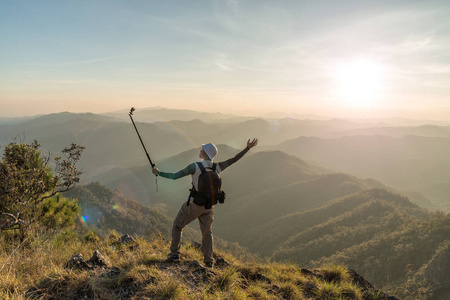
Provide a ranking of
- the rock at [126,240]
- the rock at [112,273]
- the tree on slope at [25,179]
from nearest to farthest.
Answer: the rock at [112,273] < the rock at [126,240] < the tree on slope at [25,179]

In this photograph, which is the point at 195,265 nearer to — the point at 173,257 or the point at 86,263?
the point at 173,257

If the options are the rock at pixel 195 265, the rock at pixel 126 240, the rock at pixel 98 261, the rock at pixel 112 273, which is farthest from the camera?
the rock at pixel 126 240

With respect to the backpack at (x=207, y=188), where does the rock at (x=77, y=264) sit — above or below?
below

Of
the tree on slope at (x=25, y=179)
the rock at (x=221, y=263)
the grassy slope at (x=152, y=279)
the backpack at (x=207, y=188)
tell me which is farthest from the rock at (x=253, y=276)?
the tree on slope at (x=25, y=179)

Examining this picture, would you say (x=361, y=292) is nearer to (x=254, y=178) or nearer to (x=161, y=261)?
(x=161, y=261)

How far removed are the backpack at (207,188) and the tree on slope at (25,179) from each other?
511 cm

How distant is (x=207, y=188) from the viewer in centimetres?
523

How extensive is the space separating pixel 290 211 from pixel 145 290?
139 metres

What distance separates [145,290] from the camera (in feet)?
12.6

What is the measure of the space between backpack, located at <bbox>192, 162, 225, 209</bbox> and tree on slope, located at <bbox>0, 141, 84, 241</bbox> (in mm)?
5107

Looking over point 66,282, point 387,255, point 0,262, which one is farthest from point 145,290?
point 387,255

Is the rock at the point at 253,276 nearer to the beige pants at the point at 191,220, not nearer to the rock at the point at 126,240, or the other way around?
the beige pants at the point at 191,220

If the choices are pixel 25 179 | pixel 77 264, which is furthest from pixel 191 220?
pixel 25 179

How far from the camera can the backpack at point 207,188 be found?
17.1 feet
